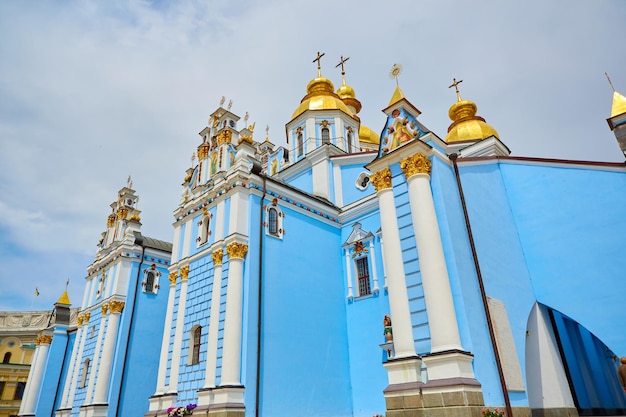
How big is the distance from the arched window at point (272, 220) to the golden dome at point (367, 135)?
13.2 meters

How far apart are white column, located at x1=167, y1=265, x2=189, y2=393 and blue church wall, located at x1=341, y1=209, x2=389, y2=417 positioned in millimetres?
5359

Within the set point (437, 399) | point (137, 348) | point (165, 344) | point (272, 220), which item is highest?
point (272, 220)

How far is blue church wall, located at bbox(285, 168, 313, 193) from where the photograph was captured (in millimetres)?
19188

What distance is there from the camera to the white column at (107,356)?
54.3 ft

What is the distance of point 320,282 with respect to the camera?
14.6 metres

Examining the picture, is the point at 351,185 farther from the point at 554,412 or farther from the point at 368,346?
the point at 554,412

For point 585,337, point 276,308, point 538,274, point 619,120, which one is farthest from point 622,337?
point 276,308

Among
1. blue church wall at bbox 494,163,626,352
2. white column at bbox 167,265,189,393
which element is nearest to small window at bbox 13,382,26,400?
white column at bbox 167,265,189,393

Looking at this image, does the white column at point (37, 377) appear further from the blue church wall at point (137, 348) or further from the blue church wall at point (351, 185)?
the blue church wall at point (351, 185)

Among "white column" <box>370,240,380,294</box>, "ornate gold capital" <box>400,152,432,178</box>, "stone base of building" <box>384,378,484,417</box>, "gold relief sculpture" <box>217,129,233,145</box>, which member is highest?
"gold relief sculpture" <box>217,129,233,145</box>

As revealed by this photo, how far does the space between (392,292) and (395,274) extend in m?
0.43

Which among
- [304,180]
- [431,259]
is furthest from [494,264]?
[304,180]

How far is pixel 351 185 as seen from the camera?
18016mm

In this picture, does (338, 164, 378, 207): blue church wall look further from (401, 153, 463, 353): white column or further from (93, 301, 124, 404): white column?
(93, 301, 124, 404): white column
